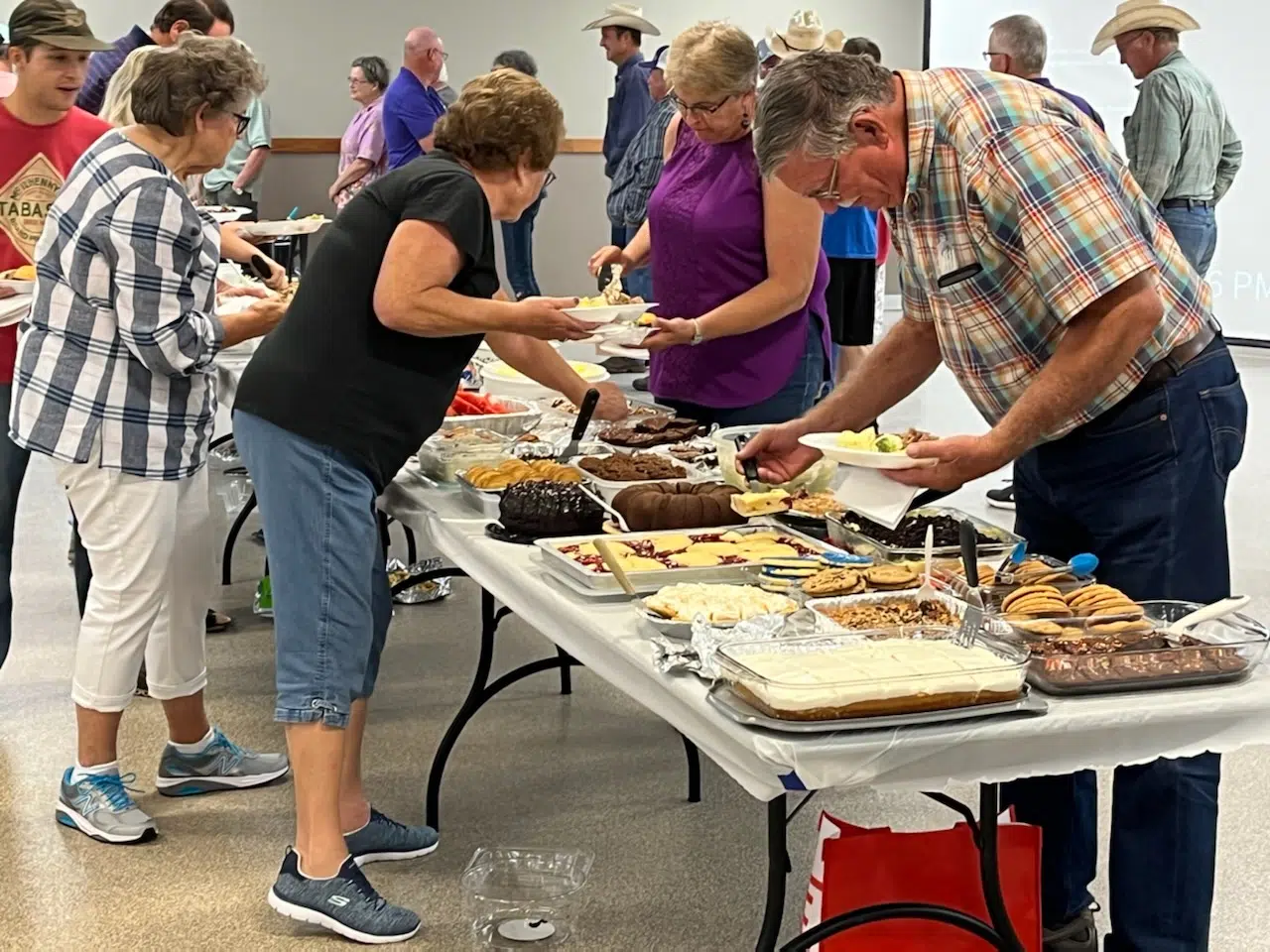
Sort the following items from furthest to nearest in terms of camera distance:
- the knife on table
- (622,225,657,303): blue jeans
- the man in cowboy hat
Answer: (622,225,657,303): blue jeans
the man in cowboy hat
the knife on table

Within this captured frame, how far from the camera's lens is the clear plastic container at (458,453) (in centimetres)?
275

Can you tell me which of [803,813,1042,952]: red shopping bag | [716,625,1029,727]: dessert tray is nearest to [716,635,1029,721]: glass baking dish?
[716,625,1029,727]: dessert tray

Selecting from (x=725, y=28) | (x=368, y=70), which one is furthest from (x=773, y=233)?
(x=368, y=70)

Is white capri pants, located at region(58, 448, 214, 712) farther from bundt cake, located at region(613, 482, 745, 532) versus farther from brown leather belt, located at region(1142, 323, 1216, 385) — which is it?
brown leather belt, located at region(1142, 323, 1216, 385)

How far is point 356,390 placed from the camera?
233 cm

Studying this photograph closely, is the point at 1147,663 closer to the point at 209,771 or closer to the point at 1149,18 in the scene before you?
the point at 209,771

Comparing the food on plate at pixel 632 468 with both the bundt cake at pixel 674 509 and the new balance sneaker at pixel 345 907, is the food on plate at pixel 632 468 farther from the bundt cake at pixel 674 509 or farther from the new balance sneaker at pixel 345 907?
the new balance sneaker at pixel 345 907

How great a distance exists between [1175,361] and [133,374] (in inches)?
69.2

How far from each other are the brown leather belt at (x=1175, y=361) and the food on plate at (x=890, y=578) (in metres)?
0.40

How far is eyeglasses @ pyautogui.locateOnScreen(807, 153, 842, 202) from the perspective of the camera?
78.1 inches

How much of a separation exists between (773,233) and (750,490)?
701mm

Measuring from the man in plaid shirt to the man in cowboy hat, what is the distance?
4.21 meters

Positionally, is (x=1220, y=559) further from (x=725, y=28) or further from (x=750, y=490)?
(x=725, y=28)

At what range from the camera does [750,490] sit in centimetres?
248
